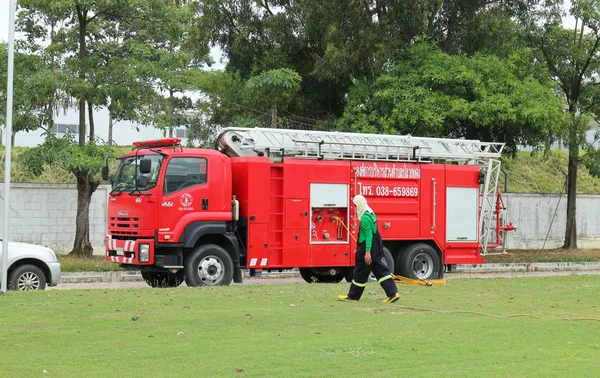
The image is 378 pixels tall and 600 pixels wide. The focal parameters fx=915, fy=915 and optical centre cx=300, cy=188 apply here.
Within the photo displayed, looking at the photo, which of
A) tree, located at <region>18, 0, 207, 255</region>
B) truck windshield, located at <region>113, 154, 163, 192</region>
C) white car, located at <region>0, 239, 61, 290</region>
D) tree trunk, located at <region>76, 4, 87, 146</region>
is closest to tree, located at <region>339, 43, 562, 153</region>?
tree, located at <region>18, 0, 207, 255</region>

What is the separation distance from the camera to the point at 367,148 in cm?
2053

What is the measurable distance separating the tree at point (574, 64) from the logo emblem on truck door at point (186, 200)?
54.7 feet

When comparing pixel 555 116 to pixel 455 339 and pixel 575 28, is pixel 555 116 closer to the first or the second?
pixel 575 28

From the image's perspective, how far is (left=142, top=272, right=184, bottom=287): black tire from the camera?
1942cm

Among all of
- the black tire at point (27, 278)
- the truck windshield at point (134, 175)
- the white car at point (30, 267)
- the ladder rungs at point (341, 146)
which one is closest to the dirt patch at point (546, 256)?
the ladder rungs at point (341, 146)

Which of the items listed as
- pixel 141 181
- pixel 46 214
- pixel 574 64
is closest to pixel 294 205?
pixel 141 181

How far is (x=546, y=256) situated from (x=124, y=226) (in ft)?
55.0

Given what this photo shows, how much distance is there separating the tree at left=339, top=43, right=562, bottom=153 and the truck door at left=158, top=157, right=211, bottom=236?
9.51m

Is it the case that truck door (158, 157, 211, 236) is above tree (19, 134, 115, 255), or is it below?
below

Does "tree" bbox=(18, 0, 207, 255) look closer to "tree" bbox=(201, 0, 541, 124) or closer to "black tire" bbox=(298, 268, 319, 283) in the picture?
"tree" bbox=(201, 0, 541, 124)

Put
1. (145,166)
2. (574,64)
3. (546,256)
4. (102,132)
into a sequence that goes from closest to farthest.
Answer: (145,166)
(546,256)
(574,64)
(102,132)

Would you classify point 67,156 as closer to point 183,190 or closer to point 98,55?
point 98,55

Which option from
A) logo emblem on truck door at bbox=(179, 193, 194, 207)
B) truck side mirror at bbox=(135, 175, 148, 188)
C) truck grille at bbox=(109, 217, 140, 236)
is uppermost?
truck side mirror at bbox=(135, 175, 148, 188)

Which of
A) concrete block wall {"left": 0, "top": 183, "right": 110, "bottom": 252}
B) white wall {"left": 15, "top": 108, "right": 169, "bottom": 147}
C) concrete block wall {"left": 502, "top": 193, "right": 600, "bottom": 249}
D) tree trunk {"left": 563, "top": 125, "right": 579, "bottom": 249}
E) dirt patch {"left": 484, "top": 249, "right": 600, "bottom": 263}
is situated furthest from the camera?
white wall {"left": 15, "top": 108, "right": 169, "bottom": 147}
